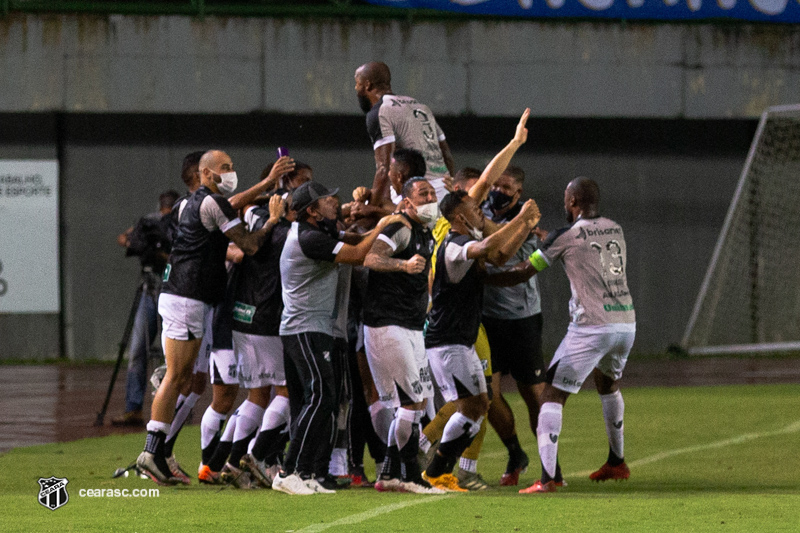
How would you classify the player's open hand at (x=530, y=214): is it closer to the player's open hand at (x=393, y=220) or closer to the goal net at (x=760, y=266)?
the player's open hand at (x=393, y=220)

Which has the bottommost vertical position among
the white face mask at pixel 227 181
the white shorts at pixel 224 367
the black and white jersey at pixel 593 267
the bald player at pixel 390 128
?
the white shorts at pixel 224 367

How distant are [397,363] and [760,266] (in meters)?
15.0

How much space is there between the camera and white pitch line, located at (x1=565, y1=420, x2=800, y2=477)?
1096 cm

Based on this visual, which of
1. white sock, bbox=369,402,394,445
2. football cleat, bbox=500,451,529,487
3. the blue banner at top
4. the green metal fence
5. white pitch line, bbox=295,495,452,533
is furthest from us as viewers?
the blue banner at top

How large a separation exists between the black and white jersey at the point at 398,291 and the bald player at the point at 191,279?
3.84ft

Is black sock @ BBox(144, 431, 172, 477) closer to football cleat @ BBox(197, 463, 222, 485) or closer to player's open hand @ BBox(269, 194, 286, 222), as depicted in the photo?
football cleat @ BBox(197, 463, 222, 485)

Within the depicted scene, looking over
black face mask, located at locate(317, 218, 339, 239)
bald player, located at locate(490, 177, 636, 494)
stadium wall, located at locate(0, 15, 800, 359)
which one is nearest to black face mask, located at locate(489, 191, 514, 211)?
bald player, located at locate(490, 177, 636, 494)

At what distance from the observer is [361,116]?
21.2m

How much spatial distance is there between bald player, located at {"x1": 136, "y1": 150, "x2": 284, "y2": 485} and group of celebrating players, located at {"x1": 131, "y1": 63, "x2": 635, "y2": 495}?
0.5 inches

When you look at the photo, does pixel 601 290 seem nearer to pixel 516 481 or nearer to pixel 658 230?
pixel 516 481

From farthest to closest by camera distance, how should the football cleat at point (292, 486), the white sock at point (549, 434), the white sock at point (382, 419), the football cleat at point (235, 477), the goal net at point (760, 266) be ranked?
the goal net at point (760, 266) < the white sock at point (382, 419) < the football cleat at point (235, 477) < the white sock at point (549, 434) < the football cleat at point (292, 486)

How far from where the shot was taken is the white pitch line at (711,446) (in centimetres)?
1096

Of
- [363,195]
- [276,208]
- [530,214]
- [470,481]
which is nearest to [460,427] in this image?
[470,481]

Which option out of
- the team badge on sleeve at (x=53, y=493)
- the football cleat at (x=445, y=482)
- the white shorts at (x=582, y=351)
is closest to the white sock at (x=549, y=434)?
the white shorts at (x=582, y=351)
